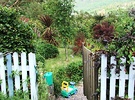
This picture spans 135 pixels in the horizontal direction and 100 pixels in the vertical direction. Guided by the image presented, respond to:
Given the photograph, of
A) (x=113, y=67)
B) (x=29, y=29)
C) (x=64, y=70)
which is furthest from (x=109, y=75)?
(x=64, y=70)

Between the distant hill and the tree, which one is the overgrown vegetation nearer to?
the tree

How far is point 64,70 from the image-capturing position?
707cm

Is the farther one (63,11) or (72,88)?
(63,11)

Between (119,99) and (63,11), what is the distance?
569 centimetres

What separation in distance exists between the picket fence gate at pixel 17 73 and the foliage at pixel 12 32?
21 cm

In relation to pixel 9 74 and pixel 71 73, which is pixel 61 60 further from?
pixel 9 74

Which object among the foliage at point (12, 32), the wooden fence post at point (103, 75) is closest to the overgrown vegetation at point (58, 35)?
the foliage at point (12, 32)

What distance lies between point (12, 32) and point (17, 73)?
71 centimetres

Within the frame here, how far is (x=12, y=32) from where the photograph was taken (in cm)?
397

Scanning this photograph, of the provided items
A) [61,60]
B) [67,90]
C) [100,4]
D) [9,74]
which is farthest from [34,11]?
[9,74]

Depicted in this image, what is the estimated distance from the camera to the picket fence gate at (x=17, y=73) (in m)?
3.73

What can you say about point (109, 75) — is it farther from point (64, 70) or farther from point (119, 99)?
point (64, 70)

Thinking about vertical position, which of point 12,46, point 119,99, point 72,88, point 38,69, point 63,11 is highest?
point 63,11

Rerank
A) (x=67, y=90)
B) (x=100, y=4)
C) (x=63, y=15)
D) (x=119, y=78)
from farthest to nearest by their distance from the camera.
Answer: (x=100, y=4) < (x=63, y=15) < (x=67, y=90) < (x=119, y=78)
